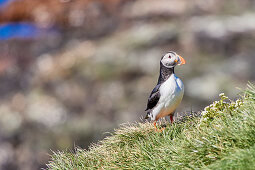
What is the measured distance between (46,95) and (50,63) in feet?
7.73

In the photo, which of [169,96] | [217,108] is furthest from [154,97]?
[217,108]

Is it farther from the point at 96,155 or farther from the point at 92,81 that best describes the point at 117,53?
the point at 96,155

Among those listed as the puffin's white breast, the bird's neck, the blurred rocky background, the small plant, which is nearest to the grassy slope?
the small plant

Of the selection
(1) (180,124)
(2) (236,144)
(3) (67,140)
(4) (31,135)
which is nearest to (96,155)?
(1) (180,124)

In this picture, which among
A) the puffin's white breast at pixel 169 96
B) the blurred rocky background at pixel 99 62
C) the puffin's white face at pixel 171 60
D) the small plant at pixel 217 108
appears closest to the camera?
the small plant at pixel 217 108

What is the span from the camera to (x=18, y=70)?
18719 millimetres

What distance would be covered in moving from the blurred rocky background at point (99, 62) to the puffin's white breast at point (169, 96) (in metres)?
9.20

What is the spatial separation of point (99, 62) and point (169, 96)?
41.3ft

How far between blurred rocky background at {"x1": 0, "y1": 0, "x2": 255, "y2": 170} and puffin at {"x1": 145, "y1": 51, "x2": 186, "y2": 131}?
915 centimetres

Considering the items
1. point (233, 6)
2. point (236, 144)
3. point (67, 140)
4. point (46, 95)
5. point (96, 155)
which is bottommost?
point (236, 144)

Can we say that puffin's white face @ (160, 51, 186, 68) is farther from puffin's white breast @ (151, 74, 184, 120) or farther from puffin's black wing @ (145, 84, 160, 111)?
puffin's black wing @ (145, 84, 160, 111)

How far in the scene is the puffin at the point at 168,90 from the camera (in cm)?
520

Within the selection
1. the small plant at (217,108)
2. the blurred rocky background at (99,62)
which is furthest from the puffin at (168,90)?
the blurred rocky background at (99,62)

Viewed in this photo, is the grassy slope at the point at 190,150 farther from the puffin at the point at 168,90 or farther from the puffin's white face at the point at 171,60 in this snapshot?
the puffin's white face at the point at 171,60
